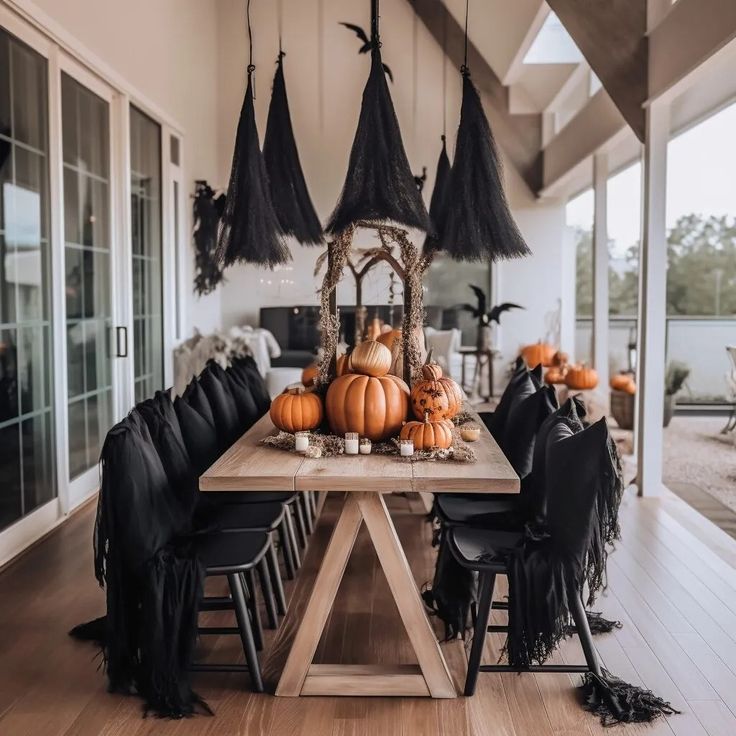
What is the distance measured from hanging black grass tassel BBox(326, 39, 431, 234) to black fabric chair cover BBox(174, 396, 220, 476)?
0.98m

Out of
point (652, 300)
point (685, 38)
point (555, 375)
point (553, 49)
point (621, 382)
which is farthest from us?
point (621, 382)

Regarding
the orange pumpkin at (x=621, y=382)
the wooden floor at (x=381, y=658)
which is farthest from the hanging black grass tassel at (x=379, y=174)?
the orange pumpkin at (x=621, y=382)

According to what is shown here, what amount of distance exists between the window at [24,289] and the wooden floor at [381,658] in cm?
41

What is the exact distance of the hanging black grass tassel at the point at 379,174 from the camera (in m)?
2.74

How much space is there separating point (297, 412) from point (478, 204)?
1042 mm

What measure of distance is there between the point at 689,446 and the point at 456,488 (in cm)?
485

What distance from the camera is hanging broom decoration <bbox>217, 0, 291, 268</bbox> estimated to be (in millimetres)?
3049

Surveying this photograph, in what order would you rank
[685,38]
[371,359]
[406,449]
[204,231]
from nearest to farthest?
[406,449] < [371,359] < [685,38] < [204,231]

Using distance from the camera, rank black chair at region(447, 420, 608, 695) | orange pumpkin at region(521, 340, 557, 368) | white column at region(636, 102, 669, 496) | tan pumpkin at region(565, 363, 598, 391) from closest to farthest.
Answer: black chair at region(447, 420, 608, 695), white column at region(636, 102, 669, 496), tan pumpkin at region(565, 363, 598, 391), orange pumpkin at region(521, 340, 557, 368)

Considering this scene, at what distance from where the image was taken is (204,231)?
7.84 meters

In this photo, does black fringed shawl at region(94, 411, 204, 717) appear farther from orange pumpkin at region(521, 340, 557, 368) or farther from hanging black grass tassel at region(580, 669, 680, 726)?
orange pumpkin at region(521, 340, 557, 368)

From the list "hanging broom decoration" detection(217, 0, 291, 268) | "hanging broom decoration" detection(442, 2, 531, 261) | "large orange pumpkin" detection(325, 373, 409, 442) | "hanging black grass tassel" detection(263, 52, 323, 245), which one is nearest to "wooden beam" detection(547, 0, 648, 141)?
"hanging broom decoration" detection(442, 2, 531, 261)

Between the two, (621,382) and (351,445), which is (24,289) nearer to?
(351,445)

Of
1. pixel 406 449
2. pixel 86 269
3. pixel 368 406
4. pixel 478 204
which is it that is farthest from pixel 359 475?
pixel 86 269
